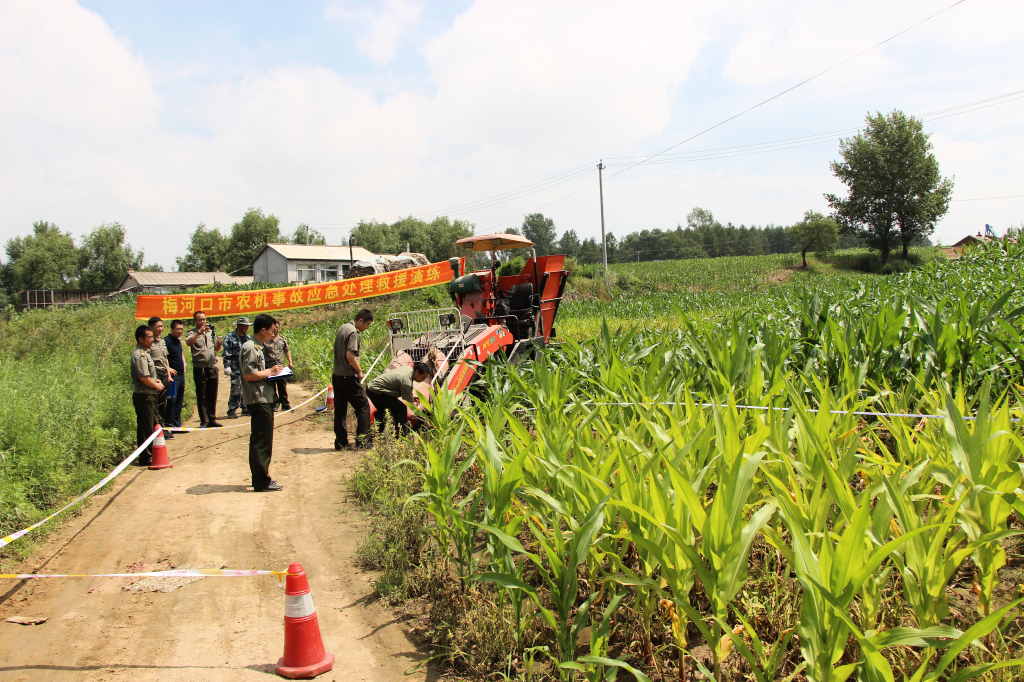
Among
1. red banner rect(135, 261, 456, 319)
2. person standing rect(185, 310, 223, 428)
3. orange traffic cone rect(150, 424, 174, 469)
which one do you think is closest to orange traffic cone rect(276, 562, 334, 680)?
orange traffic cone rect(150, 424, 174, 469)

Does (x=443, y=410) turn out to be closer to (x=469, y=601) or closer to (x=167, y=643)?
(x=469, y=601)

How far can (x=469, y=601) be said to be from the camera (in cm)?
403

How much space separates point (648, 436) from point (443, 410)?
2.03 m

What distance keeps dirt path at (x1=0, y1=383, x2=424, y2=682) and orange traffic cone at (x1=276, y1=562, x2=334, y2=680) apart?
14 cm

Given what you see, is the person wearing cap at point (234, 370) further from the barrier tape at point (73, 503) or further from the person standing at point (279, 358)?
the barrier tape at point (73, 503)

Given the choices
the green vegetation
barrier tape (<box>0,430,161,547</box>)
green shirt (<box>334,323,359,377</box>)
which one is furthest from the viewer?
green shirt (<box>334,323,359,377</box>)

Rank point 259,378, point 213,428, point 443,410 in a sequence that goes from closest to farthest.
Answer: point 443,410, point 259,378, point 213,428

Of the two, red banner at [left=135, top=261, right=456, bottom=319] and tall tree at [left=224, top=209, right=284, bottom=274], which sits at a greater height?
tall tree at [left=224, top=209, right=284, bottom=274]

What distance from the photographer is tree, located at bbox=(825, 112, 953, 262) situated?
5375cm

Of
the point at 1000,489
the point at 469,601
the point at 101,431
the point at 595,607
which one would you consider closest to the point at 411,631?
the point at 469,601

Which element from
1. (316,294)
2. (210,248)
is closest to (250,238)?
(210,248)

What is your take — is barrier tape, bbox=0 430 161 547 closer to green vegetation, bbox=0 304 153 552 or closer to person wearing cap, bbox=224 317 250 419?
green vegetation, bbox=0 304 153 552

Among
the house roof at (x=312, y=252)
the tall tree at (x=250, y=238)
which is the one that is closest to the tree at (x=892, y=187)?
the house roof at (x=312, y=252)

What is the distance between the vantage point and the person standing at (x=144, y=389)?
8023 millimetres
